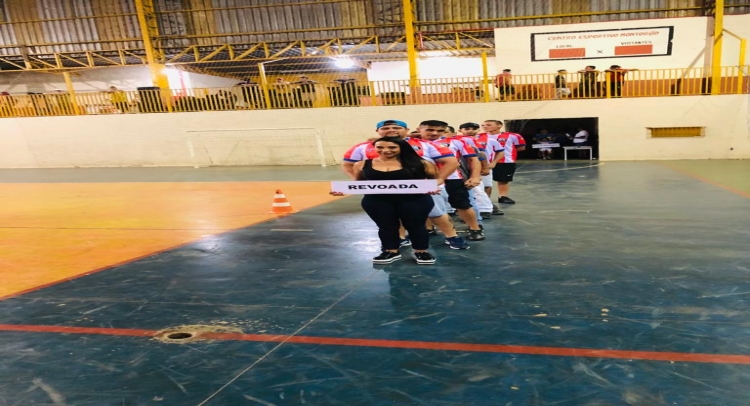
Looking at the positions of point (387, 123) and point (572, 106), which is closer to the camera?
point (387, 123)

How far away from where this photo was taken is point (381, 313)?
3.17 m

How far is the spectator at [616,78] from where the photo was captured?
1306 cm

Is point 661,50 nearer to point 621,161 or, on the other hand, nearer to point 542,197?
point 621,161

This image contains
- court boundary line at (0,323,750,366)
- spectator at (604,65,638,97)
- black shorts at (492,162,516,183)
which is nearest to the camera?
court boundary line at (0,323,750,366)

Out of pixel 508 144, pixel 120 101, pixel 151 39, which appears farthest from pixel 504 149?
pixel 151 39

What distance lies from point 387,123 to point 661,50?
575 inches

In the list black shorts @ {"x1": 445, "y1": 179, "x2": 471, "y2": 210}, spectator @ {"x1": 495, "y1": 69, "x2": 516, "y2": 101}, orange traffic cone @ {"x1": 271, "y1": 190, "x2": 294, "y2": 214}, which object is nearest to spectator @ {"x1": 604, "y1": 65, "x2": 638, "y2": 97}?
spectator @ {"x1": 495, "y1": 69, "x2": 516, "y2": 101}

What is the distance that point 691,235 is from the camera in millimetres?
4777

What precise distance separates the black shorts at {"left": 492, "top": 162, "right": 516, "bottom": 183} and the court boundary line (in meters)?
4.68

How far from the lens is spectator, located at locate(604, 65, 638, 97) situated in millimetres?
13060

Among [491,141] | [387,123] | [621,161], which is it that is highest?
[387,123]

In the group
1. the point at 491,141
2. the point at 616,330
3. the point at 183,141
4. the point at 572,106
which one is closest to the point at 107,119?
the point at 183,141

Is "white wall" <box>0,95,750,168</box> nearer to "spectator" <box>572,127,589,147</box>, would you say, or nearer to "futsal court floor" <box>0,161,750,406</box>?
"spectator" <box>572,127,589,147</box>

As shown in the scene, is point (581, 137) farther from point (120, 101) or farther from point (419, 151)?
point (120, 101)
